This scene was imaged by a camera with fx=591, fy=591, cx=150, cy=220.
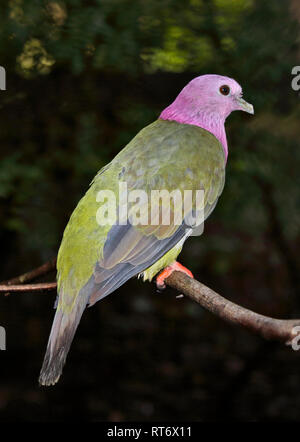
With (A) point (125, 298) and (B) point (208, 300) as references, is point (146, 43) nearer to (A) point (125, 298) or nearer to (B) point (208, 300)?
(B) point (208, 300)

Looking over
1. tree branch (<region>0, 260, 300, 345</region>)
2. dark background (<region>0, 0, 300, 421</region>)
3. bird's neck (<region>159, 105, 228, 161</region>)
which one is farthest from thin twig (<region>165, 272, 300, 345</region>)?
dark background (<region>0, 0, 300, 421</region>)

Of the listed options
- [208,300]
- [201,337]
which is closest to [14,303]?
[201,337]

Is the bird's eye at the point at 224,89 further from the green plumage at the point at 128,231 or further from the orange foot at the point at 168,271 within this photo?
the orange foot at the point at 168,271

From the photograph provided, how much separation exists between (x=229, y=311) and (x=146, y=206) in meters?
0.62

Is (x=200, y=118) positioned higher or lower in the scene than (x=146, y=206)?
higher

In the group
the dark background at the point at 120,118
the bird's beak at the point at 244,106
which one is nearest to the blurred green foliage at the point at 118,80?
the dark background at the point at 120,118

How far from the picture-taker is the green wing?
176 cm

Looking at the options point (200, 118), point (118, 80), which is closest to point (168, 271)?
point (200, 118)

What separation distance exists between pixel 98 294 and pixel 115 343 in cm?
349

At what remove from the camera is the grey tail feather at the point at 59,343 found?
60.6 inches

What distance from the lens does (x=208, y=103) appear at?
212 cm

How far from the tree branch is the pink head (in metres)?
0.58

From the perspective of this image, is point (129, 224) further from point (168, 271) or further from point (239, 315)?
point (239, 315)

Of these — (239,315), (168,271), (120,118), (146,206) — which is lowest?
(239,315)
